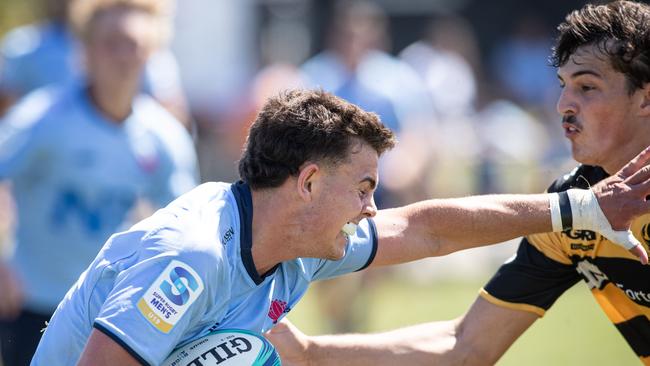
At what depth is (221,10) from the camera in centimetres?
2225

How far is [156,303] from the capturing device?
13.3ft

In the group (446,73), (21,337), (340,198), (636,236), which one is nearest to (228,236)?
(340,198)

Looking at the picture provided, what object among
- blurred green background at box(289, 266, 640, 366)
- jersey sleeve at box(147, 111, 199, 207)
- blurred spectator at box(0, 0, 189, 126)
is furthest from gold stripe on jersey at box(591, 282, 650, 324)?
blurred spectator at box(0, 0, 189, 126)

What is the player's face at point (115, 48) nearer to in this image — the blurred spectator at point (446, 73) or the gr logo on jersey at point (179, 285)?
the gr logo on jersey at point (179, 285)

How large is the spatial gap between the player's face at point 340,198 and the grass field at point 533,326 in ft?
17.7

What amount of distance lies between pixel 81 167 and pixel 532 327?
5377mm

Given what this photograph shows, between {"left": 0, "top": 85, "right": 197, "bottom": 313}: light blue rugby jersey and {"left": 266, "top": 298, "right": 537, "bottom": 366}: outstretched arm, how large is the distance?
2.59 m

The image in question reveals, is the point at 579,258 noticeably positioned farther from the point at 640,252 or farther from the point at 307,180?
the point at 307,180

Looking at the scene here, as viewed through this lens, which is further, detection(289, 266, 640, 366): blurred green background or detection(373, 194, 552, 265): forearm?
detection(289, 266, 640, 366): blurred green background

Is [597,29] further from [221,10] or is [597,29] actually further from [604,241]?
[221,10]

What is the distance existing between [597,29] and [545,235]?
0.89 metres

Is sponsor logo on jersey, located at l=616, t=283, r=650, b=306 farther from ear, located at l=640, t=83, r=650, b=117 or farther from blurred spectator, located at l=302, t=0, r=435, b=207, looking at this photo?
blurred spectator, located at l=302, t=0, r=435, b=207

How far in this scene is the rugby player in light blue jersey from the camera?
4160 millimetres

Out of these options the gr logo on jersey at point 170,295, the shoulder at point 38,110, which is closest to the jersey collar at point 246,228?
the gr logo on jersey at point 170,295
